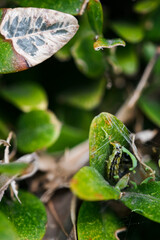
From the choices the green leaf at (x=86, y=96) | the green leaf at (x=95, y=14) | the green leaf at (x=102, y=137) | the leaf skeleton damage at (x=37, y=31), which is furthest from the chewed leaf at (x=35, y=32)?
the green leaf at (x=86, y=96)

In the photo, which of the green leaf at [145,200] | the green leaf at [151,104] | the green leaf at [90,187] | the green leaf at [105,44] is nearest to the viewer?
the green leaf at [90,187]

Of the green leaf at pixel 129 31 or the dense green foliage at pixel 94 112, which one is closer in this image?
the dense green foliage at pixel 94 112

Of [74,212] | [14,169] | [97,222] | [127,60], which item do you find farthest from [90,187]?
[127,60]

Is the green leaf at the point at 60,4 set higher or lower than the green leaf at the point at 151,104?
higher

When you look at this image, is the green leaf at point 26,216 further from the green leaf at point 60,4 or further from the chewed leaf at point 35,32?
the green leaf at point 60,4

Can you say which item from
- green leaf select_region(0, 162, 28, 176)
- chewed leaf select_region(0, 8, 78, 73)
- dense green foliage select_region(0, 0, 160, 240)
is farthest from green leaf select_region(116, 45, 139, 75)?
green leaf select_region(0, 162, 28, 176)

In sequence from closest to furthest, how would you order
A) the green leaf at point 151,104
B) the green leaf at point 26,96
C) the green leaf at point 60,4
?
1. the green leaf at point 60,4
2. the green leaf at point 26,96
3. the green leaf at point 151,104
